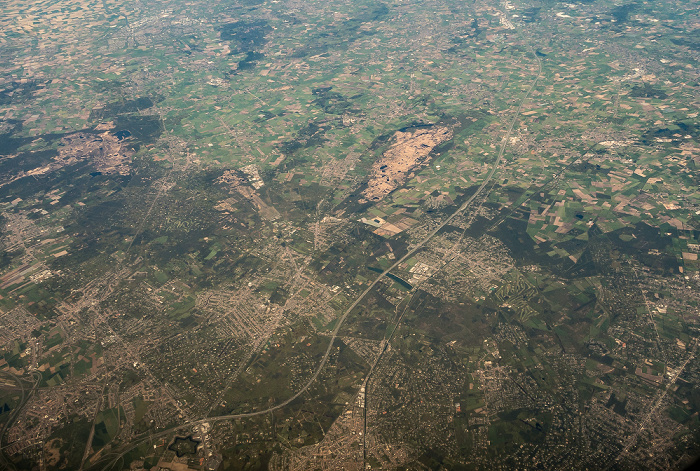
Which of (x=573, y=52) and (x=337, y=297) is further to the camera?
(x=573, y=52)

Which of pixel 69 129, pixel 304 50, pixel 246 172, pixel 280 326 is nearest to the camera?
pixel 280 326

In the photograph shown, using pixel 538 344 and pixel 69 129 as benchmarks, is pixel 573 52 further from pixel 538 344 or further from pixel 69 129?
pixel 69 129

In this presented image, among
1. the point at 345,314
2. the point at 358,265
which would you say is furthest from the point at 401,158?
the point at 345,314

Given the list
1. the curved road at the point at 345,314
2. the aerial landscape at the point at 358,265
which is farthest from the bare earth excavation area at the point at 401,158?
the curved road at the point at 345,314

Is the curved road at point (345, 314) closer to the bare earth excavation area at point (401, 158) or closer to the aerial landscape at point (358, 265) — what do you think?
the aerial landscape at point (358, 265)

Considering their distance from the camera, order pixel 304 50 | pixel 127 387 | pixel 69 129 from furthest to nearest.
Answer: pixel 304 50 → pixel 69 129 → pixel 127 387

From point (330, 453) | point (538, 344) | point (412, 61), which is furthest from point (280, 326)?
point (412, 61)

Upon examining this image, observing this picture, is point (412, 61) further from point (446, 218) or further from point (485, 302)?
point (485, 302)

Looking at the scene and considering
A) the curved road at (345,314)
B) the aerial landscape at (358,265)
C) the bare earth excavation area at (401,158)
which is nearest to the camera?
the aerial landscape at (358,265)

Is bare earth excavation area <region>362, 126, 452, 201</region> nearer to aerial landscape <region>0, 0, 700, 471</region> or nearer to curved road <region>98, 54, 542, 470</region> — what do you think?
aerial landscape <region>0, 0, 700, 471</region>

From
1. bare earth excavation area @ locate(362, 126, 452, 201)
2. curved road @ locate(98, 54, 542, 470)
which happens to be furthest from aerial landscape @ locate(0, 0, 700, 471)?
bare earth excavation area @ locate(362, 126, 452, 201)
